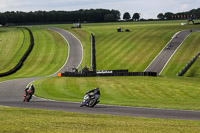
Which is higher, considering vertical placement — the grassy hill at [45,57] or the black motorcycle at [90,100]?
the black motorcycle at [90,100]

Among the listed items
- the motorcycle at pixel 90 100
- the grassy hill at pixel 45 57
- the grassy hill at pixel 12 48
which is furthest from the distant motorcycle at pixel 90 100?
the grassy hill at pixel 12 48

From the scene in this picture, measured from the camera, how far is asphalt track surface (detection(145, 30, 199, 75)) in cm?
7709

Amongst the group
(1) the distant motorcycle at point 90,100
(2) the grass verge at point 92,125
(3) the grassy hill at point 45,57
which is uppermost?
(2) the grass verge at point 92,125

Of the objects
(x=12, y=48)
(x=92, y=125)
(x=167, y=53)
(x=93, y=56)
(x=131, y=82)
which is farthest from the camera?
Result: (x=12, y=48)

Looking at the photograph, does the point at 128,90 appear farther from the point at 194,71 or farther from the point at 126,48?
the point at 126,48

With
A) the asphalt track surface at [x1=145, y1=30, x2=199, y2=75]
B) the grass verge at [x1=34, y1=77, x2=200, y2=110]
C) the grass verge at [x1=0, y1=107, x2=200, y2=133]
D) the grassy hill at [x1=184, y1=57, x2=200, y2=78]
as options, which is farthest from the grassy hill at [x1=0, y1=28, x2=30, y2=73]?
the grass verge at [x1=0, y1=107, x2=200, y2=133]

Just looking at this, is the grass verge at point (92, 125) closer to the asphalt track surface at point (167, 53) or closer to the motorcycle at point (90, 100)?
the motorcycle at point (90, 100)

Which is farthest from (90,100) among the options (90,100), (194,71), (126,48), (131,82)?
(126,48)

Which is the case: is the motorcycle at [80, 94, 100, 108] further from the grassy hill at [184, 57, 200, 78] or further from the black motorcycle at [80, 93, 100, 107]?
the grassy hill at [184, 57, 200, 78]

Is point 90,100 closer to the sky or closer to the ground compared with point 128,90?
closer to the sky

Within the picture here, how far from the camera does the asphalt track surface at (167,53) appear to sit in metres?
77.1

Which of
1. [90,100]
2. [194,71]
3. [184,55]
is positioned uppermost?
[90,100]

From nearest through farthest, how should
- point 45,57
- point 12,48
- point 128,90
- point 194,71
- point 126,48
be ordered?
1. point 128,90
2. point 194,71
3. point 45,57
4. point 126,48
5. point 12,48

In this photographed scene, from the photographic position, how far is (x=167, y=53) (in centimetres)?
8881
